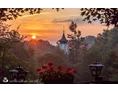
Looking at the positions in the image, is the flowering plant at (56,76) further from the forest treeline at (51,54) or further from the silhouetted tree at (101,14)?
the forest treeline at (51,54)

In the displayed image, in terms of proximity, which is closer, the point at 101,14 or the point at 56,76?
the point at 56,76

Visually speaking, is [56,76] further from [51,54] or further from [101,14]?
[51,54]

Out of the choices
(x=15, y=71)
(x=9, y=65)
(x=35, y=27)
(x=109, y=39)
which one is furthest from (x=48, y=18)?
(x=109, y=39)

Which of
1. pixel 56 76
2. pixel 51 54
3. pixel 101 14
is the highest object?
pixel 101 14

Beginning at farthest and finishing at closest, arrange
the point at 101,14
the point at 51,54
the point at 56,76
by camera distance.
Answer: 1. the point at 51,54
2. the point at 101,14
3. the point at 56,76

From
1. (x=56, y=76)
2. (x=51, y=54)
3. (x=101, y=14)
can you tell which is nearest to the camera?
(x=56, y=76)

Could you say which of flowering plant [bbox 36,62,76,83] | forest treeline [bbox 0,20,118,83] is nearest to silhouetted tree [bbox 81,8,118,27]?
flowering plant [bbox 36,62,76,83]

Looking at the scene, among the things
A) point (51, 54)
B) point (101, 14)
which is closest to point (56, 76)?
point (101, 14)

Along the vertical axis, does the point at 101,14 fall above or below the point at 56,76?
above

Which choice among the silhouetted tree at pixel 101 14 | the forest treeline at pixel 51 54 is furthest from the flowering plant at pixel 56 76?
the forest treeline at pixel 51 54

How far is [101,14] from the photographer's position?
4.32 meters

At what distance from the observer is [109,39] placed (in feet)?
43.9

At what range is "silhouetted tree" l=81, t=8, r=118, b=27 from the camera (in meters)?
4.20

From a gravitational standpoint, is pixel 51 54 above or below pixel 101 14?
below
